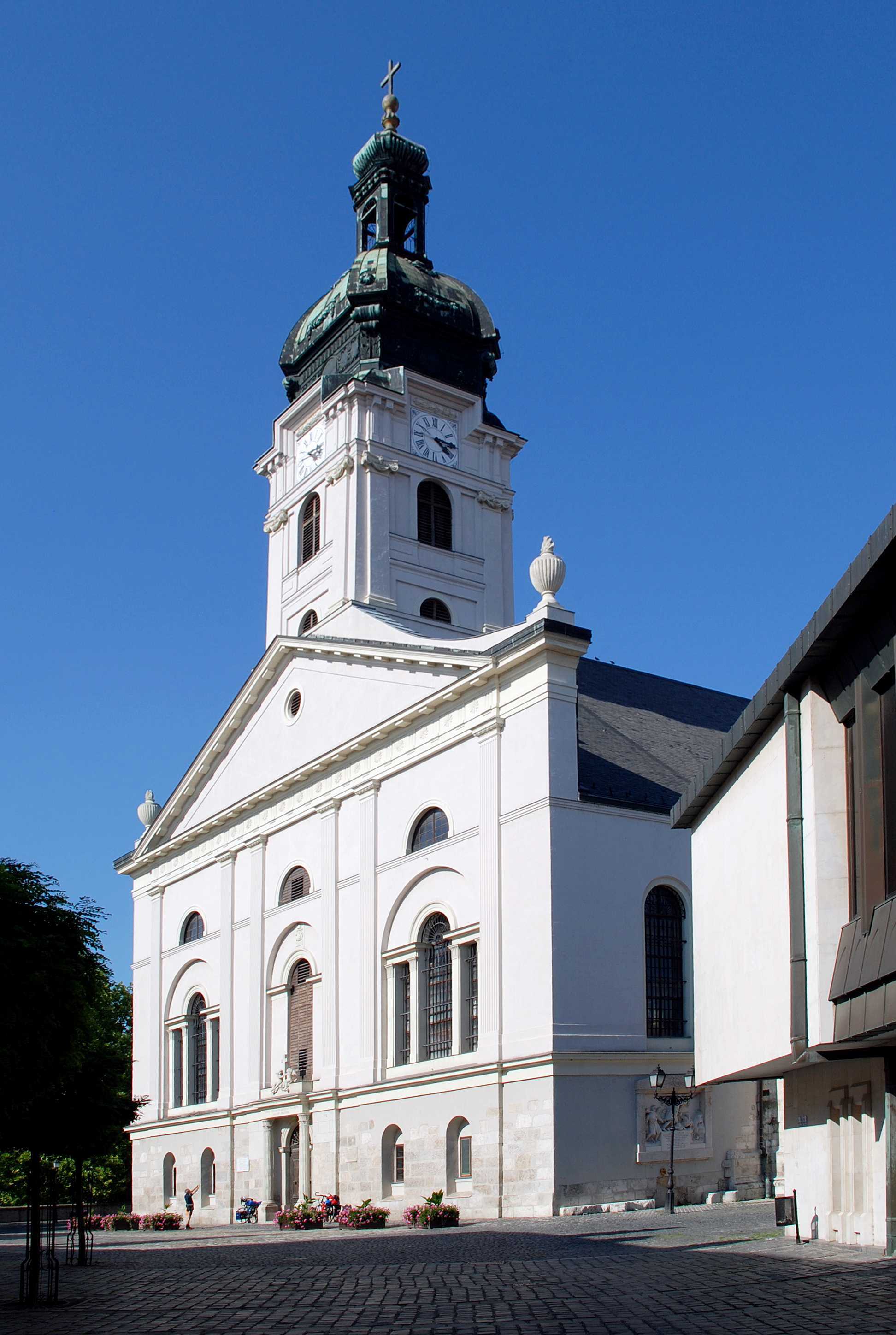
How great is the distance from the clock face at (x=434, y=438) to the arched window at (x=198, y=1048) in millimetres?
18954

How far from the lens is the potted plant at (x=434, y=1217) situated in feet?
97.9

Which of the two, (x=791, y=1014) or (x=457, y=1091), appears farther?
(x=457, y=1091)

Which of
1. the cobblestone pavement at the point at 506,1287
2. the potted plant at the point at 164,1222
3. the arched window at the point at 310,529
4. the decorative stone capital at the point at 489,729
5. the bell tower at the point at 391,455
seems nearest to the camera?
the cobblestone pavement at the point at 506,1287

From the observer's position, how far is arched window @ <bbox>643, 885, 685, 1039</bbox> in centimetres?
3238

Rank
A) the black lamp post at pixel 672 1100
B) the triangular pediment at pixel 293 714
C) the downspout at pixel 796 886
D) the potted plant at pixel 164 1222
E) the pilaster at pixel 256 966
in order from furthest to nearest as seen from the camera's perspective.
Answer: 1. the pilaster at pixel 256 966
2. the potted plant at pixel 164 1222
3. the triangular pediment at pixel 293 714
4. the black lamp post at pixel 672 1100
5. the downspout at pixel 796 886

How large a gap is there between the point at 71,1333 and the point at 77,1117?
25.8 ft

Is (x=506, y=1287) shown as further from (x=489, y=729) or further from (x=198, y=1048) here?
(x=198, y=1048)

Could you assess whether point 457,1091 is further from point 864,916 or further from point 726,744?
point 864,916

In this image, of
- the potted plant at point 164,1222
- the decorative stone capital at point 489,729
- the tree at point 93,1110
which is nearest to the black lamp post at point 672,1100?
the decorative stone capital at point 489,729

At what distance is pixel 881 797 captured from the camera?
49.5 ft

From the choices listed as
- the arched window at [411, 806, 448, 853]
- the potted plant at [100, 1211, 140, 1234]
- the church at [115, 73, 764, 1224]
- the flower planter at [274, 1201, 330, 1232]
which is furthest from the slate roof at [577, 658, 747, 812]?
the potted plant at [100, 1211, 140, 1234]

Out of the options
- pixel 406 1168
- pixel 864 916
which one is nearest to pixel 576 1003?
pixel 406 1168

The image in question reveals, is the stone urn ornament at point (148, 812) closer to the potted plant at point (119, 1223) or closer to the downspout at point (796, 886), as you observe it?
the potted plant at point (119, 1223)

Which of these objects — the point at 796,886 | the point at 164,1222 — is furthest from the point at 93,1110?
the point at 164,1222
